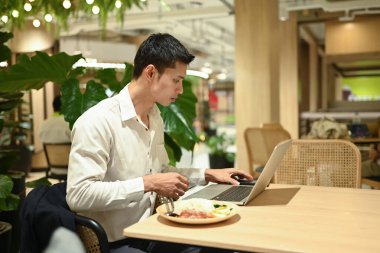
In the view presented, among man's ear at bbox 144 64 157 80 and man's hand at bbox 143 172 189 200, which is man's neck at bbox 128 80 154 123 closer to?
man's ear at bbox 144 64 157 80

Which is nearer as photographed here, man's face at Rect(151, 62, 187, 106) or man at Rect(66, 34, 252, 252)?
man at Rect(66, 34, 252, 252)

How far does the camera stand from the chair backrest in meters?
3.74

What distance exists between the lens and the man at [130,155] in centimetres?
139

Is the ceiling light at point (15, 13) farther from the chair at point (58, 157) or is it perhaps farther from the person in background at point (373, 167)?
the person in background at point (373, 167)

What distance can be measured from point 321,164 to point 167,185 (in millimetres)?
1140

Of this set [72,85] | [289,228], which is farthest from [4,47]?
[289,228]

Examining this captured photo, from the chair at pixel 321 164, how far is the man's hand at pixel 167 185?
3.28ft

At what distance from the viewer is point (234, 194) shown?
5.28ft

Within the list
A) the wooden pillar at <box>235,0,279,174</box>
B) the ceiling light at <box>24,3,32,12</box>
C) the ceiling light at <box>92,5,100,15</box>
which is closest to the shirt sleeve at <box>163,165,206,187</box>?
the ceiling light at <box>92,5,100,15</box>

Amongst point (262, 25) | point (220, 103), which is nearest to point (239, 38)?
point (262, 25)

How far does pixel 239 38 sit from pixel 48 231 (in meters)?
4.64

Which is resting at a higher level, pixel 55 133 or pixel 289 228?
pixel 55 133

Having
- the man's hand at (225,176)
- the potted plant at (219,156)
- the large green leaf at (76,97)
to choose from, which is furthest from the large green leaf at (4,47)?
the potted plant at (219,156)

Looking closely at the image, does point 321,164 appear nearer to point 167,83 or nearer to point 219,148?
point 167,83
